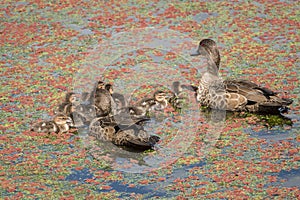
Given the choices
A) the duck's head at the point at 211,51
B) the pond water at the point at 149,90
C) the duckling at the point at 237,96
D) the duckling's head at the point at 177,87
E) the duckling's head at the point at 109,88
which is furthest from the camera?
the duckling's head at the point at 177,87

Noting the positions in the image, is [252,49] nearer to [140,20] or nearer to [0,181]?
[140,20]

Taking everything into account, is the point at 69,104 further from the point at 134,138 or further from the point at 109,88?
the point at 134,138

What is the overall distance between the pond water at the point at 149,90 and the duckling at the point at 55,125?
0.28ft

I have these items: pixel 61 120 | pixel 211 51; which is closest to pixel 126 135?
pixel 61 120

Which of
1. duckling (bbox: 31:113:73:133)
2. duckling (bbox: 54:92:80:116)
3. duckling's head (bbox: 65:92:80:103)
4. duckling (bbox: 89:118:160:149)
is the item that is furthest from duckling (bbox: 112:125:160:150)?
duckling's head (bbox: 65:92:80:103)

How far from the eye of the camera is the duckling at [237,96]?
8.35m

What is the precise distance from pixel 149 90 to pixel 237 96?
145 cm

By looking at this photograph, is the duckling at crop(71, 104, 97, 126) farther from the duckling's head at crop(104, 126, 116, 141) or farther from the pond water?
the duckling's head at crop(104, 126, 116, 141)

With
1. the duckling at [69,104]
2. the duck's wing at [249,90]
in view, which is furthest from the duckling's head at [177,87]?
the duckling at [69,104]

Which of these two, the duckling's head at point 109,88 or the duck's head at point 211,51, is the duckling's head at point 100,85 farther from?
the duck's head at point 211,51

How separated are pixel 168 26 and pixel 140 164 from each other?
15.5 feet

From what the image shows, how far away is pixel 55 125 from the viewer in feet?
26.1

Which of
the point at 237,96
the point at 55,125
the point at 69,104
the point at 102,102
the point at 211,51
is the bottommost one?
the point at 55,125

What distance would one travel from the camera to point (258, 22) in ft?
38.1
